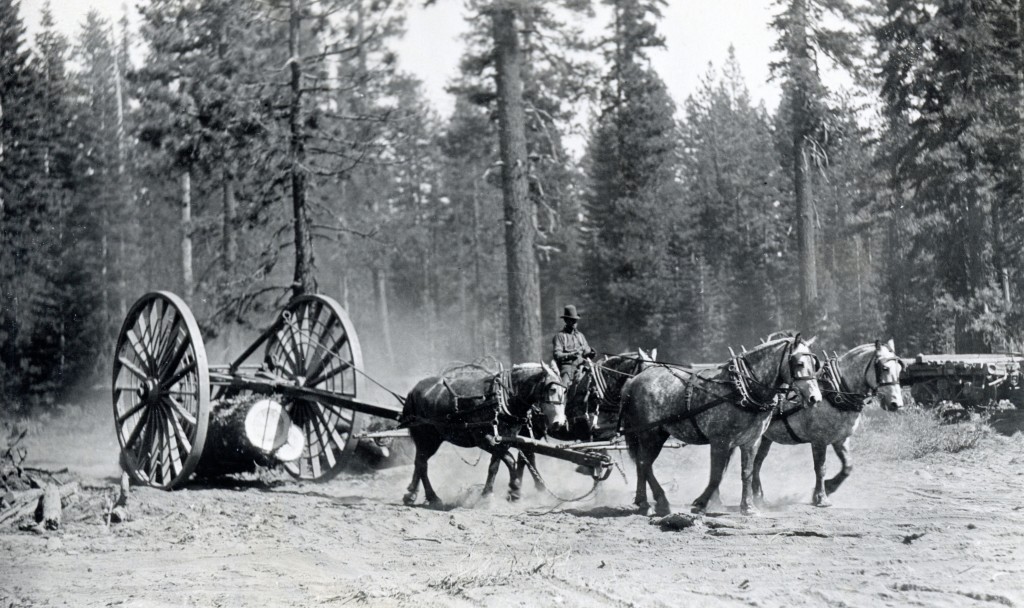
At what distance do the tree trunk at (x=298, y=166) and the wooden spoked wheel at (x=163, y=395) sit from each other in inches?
227

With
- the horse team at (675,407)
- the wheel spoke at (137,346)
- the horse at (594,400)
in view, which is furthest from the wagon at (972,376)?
the wheel spoke at (137,346)

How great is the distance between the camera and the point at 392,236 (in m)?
40.8

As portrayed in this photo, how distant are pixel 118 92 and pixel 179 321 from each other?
81.1 ft

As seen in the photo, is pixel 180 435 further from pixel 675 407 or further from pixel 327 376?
pixel 675 407

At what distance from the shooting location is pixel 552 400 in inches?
422

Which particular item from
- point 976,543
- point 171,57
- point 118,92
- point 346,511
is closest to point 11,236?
point 171,57

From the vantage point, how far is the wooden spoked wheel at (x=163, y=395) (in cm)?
1178

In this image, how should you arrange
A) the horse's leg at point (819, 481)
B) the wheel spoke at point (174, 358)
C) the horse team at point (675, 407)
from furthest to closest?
the wheel spoke at point (174, 358) → the horse's leg at point (819, 481) → the horse team at point (675, 407)

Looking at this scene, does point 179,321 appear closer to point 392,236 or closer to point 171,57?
point 171,57

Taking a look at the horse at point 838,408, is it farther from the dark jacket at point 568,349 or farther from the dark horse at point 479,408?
the dark horse at point 479,408

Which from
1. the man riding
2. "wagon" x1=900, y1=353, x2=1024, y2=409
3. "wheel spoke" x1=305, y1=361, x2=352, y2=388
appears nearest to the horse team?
the man riding

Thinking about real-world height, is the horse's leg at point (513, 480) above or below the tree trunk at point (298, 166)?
below

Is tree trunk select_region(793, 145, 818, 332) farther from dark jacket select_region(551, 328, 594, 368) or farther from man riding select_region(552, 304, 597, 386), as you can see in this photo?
man riding select_region(552, 304, 597, 386)

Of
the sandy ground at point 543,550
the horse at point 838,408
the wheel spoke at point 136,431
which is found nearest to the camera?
the sandy ground at point 543,550
